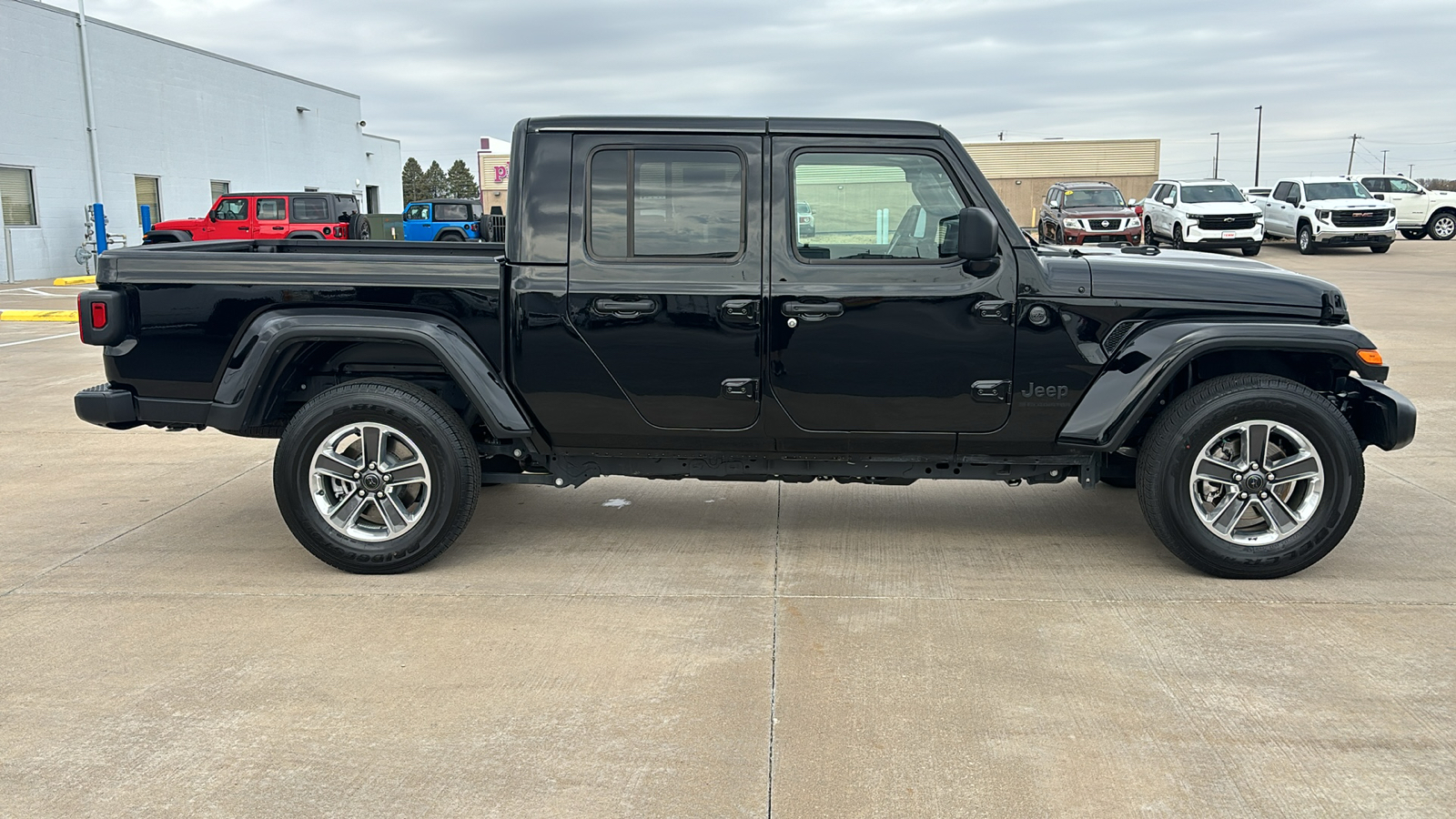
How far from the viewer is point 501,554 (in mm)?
5488

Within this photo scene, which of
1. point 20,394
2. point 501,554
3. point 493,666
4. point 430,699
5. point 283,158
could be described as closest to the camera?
point 430,699

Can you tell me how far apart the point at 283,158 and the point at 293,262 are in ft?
117

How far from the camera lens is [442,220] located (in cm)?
2903

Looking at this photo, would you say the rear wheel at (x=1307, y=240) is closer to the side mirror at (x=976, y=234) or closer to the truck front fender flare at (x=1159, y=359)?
the truck front fender flare at (x=1159, y=359)

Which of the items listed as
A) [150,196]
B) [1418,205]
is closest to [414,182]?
[150,196]

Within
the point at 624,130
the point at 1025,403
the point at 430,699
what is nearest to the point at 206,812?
the point at 430,699

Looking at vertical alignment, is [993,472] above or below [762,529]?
above

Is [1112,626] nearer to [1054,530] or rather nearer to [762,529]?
[1054,530]

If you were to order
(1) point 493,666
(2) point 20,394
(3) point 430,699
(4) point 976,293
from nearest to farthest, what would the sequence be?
1. (3) point 430,699
2. (1) point 493,666
3. (4) point 976,293
4. (2) point 20,394

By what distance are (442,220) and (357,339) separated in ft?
82.2

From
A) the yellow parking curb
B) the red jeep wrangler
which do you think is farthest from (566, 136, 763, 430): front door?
the red jeep wrangler

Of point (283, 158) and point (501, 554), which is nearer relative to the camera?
point (501, 554)

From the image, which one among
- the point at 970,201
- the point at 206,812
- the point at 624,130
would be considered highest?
the point at 624,130

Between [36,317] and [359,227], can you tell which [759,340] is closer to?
[36,317]
